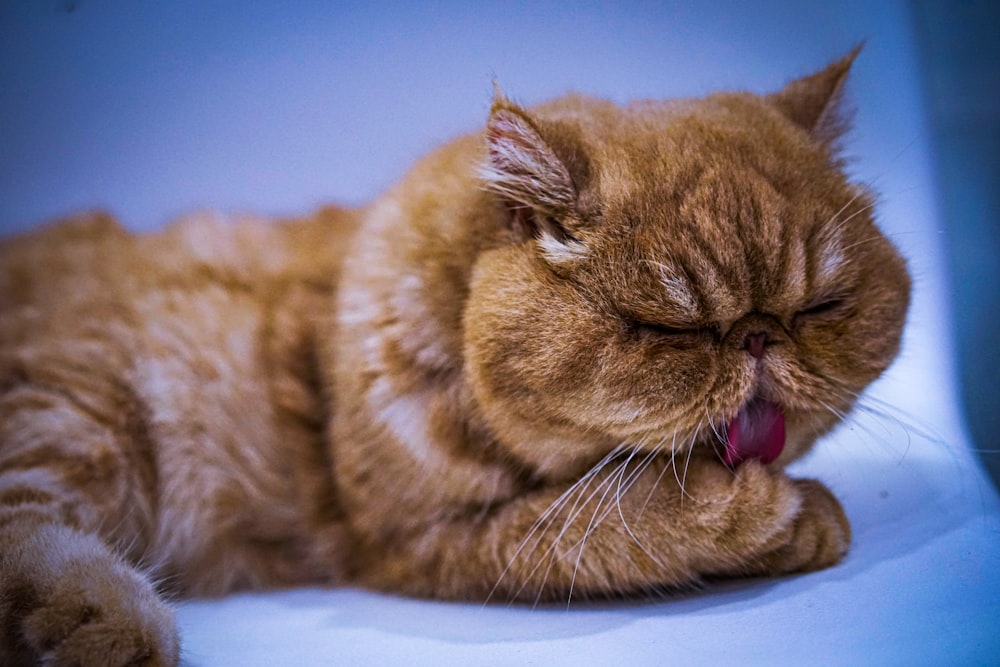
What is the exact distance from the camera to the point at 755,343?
1299 mm

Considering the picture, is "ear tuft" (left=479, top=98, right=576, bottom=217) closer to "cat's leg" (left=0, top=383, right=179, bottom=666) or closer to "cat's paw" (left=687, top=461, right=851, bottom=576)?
"cat's paw" (left=687, top=461, right=851, bottom=576)

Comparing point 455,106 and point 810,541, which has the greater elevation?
point 455,106

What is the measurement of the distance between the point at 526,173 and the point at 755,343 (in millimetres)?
481

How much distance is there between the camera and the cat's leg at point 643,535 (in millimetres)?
1353

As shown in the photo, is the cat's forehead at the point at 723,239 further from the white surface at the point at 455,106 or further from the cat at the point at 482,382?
the white surface at the point at 455,106

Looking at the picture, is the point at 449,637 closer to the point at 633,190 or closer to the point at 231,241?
the point at 633,190

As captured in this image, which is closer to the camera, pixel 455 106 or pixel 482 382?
pixel 482 382

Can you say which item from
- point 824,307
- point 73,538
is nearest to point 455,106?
point 824,307

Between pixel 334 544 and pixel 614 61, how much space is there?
121 cm

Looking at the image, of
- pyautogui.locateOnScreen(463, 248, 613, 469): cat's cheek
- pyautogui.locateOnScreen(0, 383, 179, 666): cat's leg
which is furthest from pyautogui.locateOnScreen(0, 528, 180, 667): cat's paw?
pyautogui.locateOnScreen(463, 248, 613, 469): cat's cheek

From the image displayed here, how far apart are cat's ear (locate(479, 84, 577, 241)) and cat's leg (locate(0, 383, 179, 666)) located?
889 millimetres

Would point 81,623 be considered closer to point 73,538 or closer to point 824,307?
point 73,538

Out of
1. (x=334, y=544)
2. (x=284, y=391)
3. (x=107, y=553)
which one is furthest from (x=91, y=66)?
(x=334, y=544)

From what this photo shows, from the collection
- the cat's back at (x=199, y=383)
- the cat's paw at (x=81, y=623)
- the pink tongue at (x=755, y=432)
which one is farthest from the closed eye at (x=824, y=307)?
the cat's paw at (x=81, y=623)
